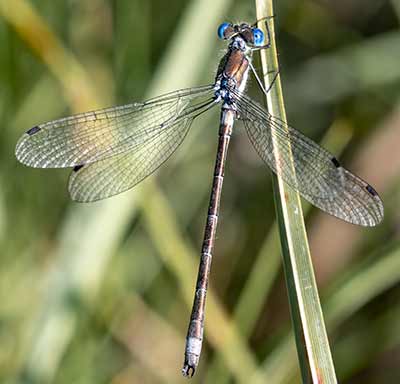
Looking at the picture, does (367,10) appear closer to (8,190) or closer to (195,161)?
(195,161)

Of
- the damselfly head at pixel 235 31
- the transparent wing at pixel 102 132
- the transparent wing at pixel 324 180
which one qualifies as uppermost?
the damselfly head at pixel 235 31

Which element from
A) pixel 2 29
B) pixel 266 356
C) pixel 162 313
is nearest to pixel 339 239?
pixel 162 313

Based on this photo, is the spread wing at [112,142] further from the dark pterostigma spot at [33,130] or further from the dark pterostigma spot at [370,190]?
the dark pterostigma spot at [370,190]

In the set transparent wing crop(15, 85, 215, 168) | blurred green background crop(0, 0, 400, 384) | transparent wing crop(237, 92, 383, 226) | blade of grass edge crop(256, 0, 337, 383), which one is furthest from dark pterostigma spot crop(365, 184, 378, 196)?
transparent wing crop(15, 85, 215, 168)

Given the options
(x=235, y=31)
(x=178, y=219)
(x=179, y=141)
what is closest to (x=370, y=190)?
(x=179, y=141)

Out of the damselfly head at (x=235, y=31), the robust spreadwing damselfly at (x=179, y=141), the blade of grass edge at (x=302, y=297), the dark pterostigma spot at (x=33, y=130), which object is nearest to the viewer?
the blade of grass edge at (x=302, y=297)

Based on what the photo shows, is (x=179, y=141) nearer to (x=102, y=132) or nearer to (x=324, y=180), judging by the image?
(x=102, y=132)

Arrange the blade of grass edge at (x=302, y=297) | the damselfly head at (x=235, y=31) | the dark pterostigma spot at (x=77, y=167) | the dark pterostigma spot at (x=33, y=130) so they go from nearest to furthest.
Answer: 1. the blade of grass edge at (x=302, y=297)
2. the dark pterostigma spot at (x=33, y=130)
3. the dark pterostigma spot at (x=77, y=167)
4. the damselfly head at (x=235, y=31)

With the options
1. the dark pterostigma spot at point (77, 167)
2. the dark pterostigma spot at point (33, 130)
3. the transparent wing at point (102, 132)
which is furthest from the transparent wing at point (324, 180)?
the dark pterostigma spot at point (33, 130)
